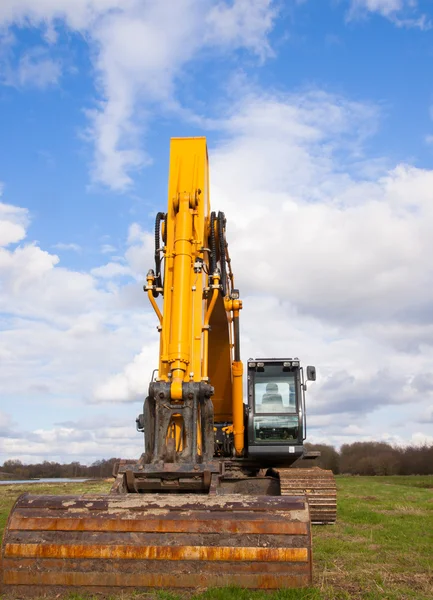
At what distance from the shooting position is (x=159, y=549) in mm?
5090

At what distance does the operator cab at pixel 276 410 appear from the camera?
1166cm

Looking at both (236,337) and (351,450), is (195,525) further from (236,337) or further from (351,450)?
(351,450)

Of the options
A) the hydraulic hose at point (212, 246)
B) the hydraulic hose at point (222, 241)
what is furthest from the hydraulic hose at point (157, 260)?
the hydraulic hose at point (222, 241)

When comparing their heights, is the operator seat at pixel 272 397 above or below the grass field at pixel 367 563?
above

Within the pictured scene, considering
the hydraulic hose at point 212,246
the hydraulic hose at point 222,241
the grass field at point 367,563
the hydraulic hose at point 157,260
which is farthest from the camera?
the hydraulic hose at point 222,241

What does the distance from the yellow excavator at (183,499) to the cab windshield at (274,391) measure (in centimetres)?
41

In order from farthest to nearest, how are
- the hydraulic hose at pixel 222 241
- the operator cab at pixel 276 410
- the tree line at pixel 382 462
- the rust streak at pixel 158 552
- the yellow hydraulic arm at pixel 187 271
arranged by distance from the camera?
1. the tree line at pixel 382 462
2. the operator cab at pixel 276 410
3. the hydraulic hose at pixel 222 241
4. the yellow hydraulic arm at pixel 187 271
5. the rust streak at pixel 158 552

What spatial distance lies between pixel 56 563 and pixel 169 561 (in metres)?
0.98

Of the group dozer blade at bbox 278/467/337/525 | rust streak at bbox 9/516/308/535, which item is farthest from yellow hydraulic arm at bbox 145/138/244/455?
dozer blade at bbox 278/467/337/525

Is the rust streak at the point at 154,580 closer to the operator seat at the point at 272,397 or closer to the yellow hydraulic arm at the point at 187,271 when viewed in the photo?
the yellow hydraulic arm at the point at 187,271

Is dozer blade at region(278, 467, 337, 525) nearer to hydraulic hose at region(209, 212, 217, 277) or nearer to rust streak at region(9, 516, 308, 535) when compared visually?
hydraulic hose at region(209, 212, 217, 277)

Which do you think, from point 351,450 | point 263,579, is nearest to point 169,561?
point 263,579

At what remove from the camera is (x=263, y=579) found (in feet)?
16.4

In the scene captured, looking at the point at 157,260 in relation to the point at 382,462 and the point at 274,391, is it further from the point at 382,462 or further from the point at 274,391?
the point at 382,462
